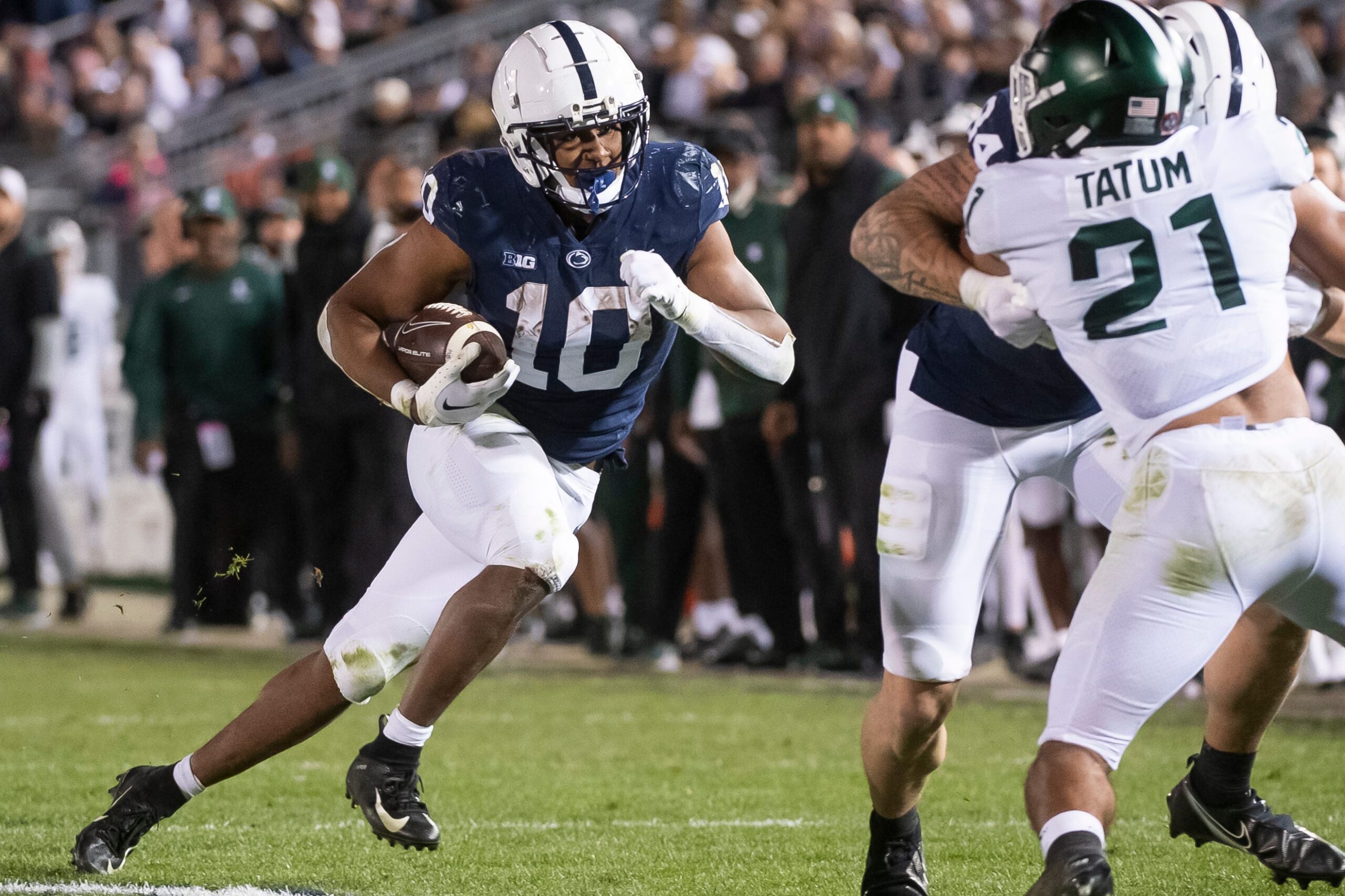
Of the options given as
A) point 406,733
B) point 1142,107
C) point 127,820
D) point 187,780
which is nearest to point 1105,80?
point 1142,107

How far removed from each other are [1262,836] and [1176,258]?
4.52 feet

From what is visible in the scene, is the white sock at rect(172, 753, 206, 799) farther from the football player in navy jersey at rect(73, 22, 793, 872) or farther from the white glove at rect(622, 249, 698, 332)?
the white glove at rect(622, 249, 698, 332)

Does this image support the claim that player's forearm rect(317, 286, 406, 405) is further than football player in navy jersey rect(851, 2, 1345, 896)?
Yes

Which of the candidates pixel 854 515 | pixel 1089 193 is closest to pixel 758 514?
pixel 854 515

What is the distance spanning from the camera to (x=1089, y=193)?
120 inches

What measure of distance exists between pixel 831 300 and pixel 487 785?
281 cm

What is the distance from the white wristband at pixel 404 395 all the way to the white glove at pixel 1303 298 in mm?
1738

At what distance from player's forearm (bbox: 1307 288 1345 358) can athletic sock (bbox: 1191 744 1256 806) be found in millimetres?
861

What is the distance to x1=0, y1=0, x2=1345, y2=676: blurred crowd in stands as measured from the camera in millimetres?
7145

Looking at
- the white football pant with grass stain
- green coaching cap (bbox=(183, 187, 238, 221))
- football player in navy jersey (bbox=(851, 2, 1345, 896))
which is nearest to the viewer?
the white football pant with grass stain

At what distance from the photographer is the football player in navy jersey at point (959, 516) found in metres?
3.58

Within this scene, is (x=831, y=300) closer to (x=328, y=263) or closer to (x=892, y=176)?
(x=892, y=176)

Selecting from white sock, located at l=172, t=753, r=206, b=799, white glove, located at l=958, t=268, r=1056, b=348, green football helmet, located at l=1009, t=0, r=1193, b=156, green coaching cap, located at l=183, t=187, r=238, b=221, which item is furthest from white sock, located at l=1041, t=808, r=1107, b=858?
green coaching cap, located at l=183, t=187, r=238, b=221

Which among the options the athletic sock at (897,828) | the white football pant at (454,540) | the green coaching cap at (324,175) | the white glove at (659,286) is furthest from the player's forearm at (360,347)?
the green coaching cap at (324,175)
